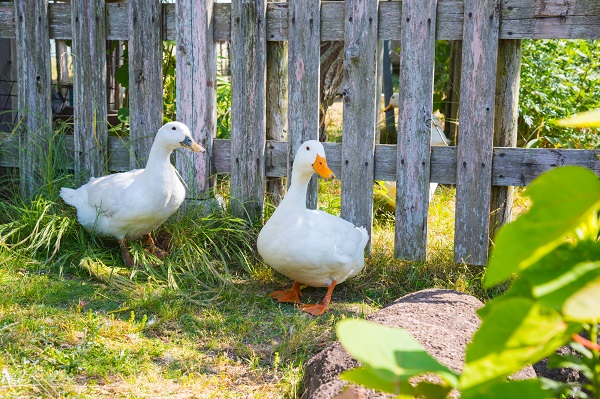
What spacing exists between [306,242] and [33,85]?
105 inches

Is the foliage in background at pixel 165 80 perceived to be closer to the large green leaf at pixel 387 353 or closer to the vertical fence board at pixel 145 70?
the vertical fence board at pixel 145 70

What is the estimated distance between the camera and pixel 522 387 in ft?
2.19

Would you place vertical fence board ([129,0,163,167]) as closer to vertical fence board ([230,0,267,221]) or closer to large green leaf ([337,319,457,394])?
vertical fence board ([230,0,267,221])

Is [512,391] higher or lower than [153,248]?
higher

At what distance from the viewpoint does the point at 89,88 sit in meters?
5.32

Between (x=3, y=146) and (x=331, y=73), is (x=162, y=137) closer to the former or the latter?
(x=3, y=146)

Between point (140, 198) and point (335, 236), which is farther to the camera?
point (140, 198)

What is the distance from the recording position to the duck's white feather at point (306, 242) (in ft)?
13.9

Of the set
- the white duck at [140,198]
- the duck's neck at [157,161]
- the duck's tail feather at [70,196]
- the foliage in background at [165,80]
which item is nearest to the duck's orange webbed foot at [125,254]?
the white duck at [140,198]

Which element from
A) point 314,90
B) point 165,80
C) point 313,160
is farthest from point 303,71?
point 165,80

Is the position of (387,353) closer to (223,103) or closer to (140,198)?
(140,198)

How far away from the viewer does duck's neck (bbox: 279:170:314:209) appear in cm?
437

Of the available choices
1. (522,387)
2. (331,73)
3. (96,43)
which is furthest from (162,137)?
(522,387)

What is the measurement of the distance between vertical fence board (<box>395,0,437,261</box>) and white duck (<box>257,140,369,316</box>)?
0.48 meters
